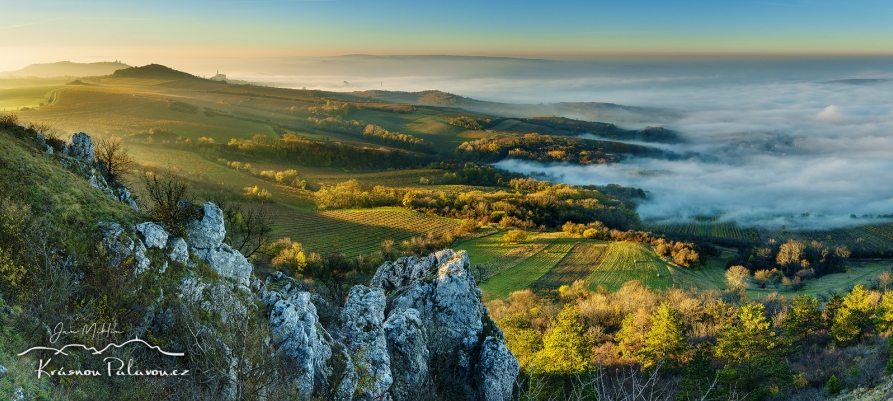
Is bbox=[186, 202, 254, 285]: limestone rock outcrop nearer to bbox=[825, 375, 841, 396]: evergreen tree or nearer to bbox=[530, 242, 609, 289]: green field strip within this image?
bbox=[825, 375, 841, 396]: evergreen tree

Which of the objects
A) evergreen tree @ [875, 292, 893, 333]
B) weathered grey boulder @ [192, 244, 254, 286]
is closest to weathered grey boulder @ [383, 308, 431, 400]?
weathered grey boulder @ [192, 244, 254, 286]

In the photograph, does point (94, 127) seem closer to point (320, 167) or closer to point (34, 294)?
point (320, 167)

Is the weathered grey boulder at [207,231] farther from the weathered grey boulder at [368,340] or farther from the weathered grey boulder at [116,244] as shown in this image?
the weathered grey boulder at [368,340]

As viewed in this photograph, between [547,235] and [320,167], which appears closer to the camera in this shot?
[547,235]

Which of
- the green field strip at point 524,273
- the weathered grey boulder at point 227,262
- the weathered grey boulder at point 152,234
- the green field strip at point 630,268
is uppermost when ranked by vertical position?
the weathered grey boulder at point 152,234

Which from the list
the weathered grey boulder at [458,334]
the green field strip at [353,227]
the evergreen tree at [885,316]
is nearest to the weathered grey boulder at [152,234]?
the weathered grey boulder at [458,334]

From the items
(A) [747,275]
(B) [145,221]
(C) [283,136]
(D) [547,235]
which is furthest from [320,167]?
(B) [145,221]
